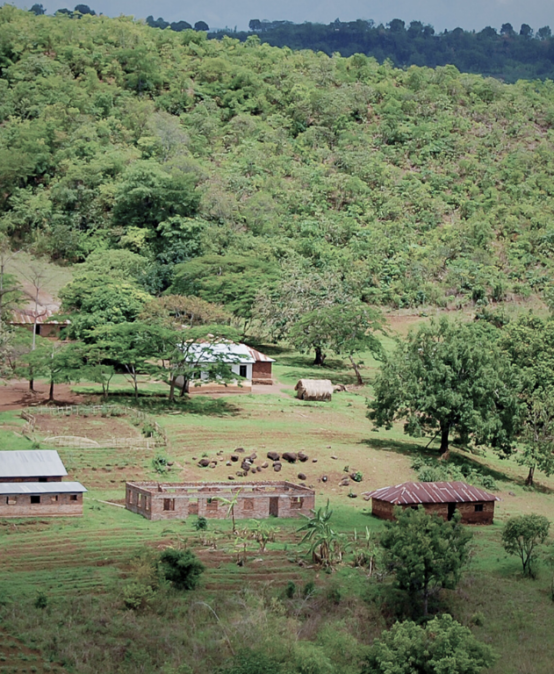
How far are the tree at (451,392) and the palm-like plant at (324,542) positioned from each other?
12.1 meters

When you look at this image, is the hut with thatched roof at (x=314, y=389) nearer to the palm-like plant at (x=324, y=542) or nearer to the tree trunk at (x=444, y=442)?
the tree trunk at (x=444, y=442)

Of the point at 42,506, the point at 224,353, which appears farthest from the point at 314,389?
the point at 42,506

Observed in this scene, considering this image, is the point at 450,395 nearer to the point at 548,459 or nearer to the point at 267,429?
the point at 548,459

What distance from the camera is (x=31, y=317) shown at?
59.0m

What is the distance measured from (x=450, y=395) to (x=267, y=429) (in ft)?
25.5

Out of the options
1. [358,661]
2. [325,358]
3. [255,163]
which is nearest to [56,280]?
[325,358]

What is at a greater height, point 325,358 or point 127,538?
point 325,358

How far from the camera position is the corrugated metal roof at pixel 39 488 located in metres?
32.4

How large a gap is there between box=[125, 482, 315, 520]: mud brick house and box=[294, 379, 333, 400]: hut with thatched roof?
1384 centimetres

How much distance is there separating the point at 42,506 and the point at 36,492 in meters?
0.50

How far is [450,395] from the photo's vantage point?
42.7 m

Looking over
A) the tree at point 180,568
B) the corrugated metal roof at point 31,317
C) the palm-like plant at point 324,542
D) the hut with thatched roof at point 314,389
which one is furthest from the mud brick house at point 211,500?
the corrugated metal roof at point 31,317

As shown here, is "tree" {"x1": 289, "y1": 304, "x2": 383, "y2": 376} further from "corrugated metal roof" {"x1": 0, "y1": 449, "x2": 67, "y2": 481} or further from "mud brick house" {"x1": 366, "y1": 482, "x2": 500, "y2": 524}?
"corrugated metal roof" {"x1": 0, "y1": 449, "x2": 67, "y2": 481}

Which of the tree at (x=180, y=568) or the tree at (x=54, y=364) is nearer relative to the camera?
the tree at (x=180, y=568)
